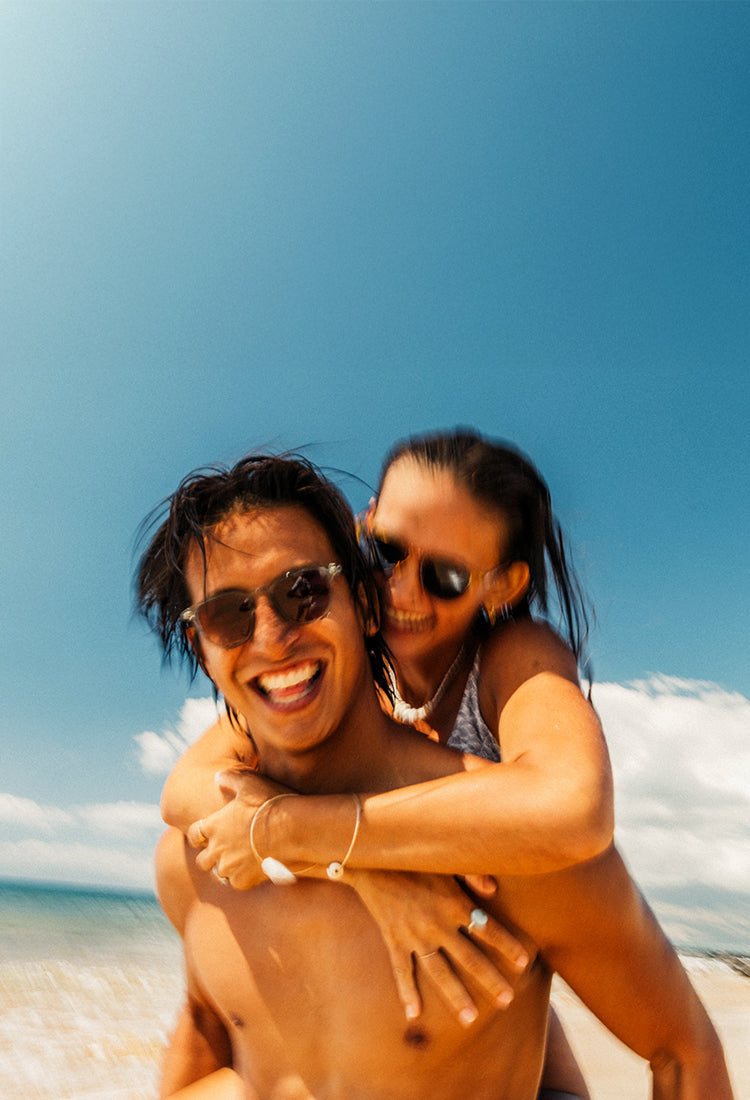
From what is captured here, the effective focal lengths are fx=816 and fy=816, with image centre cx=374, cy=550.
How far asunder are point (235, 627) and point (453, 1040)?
117 cm

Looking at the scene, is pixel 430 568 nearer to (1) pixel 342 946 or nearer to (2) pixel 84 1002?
(1) pixel 342 946

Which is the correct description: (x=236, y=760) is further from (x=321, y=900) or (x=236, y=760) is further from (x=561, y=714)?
(x=561, y=714)

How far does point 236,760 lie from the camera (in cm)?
267

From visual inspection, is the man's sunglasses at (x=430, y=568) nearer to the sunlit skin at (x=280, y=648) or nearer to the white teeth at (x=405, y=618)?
the white teeth at (x=405, y=618)

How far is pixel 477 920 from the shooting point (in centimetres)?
195

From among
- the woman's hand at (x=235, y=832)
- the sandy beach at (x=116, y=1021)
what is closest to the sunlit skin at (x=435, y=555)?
the woman's hand at (x=235, y=832)

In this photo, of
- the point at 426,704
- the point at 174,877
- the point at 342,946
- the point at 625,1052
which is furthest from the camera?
the point at 625,1052

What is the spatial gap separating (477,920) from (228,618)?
988mm

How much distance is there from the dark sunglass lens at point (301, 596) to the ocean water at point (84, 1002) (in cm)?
153

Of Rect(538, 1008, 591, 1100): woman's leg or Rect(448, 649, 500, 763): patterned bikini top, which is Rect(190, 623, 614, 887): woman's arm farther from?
Rect(538, 1008, 591, 1100): woman's leg

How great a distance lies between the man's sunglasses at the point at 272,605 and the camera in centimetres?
218

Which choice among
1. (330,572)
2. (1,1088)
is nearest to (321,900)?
(330,572)

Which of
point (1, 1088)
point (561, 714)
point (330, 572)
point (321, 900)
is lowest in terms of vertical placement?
point (1, 1088)

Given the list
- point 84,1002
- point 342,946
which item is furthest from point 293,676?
point 84,1002
